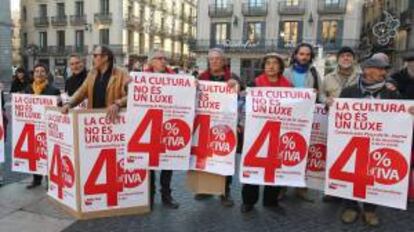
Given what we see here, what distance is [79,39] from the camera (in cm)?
5128

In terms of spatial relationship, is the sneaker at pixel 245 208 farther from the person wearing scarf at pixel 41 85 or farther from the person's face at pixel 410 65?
the person's face at pixel 410 65

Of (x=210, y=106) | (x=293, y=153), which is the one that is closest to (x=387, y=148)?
(x=293, y=153)

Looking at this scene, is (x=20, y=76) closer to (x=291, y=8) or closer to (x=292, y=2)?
(x=291, y=8)

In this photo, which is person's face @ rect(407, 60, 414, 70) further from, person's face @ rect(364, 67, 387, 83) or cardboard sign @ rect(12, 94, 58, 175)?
cardboard sign @ rect(12, 94, 58, 175)

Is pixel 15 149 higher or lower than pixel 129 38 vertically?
lower

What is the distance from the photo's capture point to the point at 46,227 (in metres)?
4.64

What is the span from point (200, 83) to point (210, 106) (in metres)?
0.27

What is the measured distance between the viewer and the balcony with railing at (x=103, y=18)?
4862 centimetres

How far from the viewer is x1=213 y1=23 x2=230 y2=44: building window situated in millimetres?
44531

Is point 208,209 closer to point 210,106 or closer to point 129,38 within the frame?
point 210,106

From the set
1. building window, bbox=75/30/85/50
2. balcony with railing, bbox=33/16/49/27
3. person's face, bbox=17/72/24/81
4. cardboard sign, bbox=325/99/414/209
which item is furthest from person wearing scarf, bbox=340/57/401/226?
balcony with railing, bbox=33/16/49/27

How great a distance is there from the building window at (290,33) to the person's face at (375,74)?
37780 mm

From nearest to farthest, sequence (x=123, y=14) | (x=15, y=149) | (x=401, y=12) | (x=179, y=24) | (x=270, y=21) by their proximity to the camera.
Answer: (x=15, y=149) < (x=401, y=12) < (x=270, y=21) < (x=123, y=14) < (x=179, y=24)

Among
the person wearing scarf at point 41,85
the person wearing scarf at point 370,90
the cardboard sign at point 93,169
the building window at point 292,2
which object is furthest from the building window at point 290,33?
the cardboard sign at point 93,169
